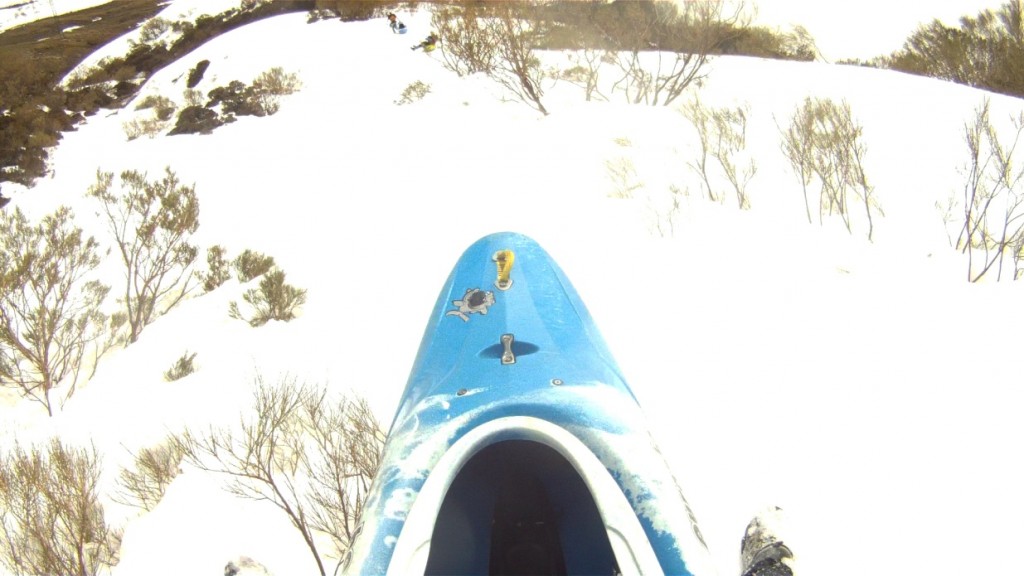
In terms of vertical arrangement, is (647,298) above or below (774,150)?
below

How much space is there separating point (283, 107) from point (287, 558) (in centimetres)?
1617

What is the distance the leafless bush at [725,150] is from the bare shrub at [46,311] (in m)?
11.4

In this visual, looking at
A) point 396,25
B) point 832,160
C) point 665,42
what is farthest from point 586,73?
point 396,25

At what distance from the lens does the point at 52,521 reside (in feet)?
14.1

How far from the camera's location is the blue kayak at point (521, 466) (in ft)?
6.73

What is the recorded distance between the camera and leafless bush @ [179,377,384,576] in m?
4.17

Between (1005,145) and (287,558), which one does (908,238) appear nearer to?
(1005,145)

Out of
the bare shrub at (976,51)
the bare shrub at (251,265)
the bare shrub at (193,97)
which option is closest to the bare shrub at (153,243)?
the bare shrub at (251,265)

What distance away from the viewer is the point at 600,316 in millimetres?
5684

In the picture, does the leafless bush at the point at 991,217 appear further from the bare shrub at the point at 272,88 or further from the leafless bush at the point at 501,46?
the bare shrub at the point at 272,88

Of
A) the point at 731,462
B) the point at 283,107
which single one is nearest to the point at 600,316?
the point at 731,462

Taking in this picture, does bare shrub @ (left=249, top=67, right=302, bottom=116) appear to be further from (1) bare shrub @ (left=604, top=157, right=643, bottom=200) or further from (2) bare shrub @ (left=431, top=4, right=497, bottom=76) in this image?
(1) bare shrub @ (left=604, top=157, right=643, bottom=200)

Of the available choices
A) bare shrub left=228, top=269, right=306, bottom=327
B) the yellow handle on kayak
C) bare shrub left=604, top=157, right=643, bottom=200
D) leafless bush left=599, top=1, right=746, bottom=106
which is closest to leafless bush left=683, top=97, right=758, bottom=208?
bare shrub left=604, top=157, right=643, bottom=200

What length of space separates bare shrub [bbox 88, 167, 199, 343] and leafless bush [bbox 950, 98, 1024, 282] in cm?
1278
